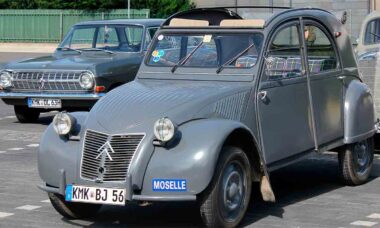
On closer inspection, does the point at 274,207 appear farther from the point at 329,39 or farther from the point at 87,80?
the point at 87,80

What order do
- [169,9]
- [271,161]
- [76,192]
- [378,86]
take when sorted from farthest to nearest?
[169,9] < [378,86] < [271,161] < [76,192]

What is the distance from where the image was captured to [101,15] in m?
45.2

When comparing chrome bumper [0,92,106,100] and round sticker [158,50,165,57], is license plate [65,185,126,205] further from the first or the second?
chrome bumper [0,92,106,100]

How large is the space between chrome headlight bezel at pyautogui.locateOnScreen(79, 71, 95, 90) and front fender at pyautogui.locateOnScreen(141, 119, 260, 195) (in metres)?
6.98

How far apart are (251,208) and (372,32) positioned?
774 centimetres

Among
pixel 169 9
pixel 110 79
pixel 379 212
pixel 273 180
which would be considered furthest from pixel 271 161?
pixel 169 9

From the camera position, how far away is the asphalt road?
302 inches

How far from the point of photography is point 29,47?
144 feet

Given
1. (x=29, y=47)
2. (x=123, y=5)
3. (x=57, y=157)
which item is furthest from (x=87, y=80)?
(x=123, y=5)

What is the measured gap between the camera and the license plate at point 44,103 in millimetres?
14367

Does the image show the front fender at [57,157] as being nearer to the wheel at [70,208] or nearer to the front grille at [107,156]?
the front grille at [107,156]

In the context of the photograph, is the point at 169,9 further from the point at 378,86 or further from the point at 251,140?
the point at 251,140

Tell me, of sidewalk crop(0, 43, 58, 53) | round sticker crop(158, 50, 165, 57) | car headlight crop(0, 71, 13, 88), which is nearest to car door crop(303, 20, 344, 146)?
round sticker crop(158, 50, 165, 57)

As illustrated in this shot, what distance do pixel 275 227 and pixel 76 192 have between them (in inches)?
66.5
